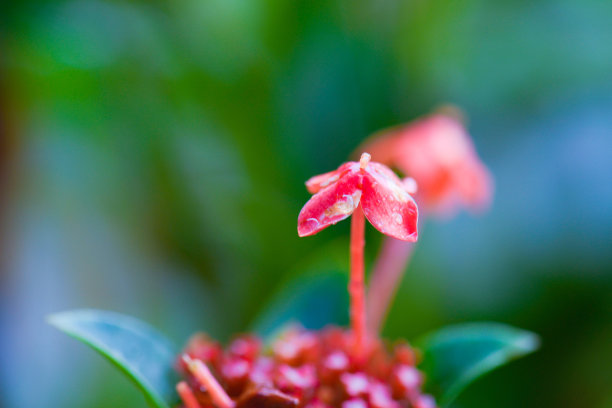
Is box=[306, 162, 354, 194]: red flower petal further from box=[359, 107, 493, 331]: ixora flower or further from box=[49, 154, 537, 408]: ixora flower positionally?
box=[359, 107, 493, 331]: ixora flower

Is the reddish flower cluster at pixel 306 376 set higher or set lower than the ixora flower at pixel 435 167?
lower

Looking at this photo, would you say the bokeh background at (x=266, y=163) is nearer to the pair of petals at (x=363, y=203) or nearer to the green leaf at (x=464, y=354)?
the green leaf at (x=464, y=354)

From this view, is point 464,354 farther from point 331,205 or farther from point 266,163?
point 266,163

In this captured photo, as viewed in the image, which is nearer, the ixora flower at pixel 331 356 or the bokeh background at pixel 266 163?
the ixora flower at pixel 331 356

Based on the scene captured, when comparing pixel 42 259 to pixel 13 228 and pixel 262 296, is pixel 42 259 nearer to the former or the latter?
pixel 13 228

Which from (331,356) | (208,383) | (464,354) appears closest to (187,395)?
(208,383)

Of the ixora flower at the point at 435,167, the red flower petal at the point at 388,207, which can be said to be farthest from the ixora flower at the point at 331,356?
the ixora flower at the point at 435,167

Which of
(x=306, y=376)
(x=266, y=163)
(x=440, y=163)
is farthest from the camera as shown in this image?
(x=266, y=163)
